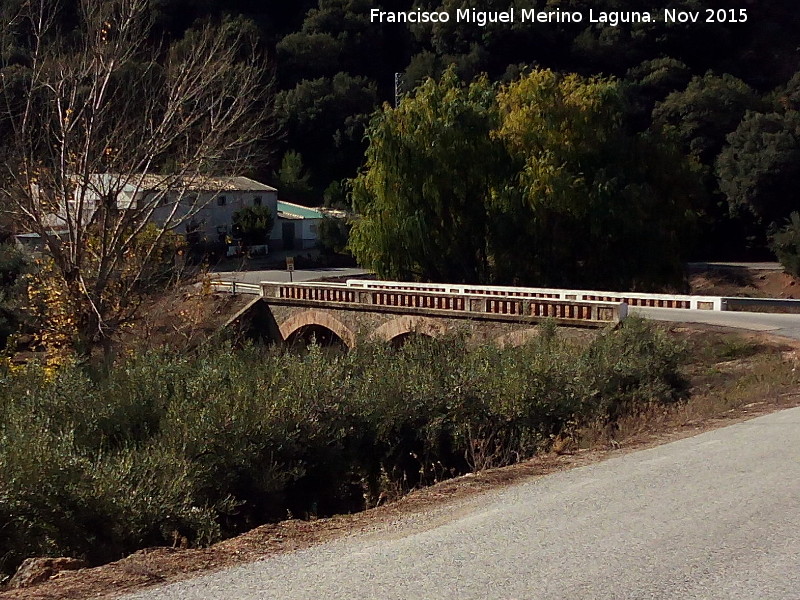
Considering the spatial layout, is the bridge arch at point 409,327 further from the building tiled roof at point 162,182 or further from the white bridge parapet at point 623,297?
the building tiled roof at point 162,182

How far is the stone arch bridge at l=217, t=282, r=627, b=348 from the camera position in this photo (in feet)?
73.9

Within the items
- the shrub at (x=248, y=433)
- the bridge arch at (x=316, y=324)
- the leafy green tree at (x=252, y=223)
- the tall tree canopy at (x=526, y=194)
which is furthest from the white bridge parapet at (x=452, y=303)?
the leafy green tree at (x=252, y=223)

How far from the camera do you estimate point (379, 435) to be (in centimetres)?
1107

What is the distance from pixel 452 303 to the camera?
25312mm

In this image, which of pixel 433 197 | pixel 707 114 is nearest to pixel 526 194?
pixel 433 197

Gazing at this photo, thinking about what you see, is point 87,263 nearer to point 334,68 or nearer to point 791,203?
point 791,203

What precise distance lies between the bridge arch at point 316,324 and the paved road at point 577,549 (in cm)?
2011

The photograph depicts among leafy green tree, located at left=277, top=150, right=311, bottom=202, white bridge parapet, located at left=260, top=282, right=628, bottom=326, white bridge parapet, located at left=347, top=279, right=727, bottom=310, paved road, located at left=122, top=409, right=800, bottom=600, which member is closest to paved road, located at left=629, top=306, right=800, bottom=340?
white bridge parapet, located at left=347, top=279, right=727, bottom=310

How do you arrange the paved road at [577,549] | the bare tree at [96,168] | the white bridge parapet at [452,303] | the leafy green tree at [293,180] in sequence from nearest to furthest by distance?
the paved road at [577,549] → the bare tree at [96,168] → the white bridge parapet at [452,303] → the leafy green tree at [293,180]

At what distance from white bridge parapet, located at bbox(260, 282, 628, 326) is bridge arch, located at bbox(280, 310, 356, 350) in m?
0.34

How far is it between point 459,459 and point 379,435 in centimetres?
113

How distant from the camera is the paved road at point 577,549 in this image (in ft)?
17.2

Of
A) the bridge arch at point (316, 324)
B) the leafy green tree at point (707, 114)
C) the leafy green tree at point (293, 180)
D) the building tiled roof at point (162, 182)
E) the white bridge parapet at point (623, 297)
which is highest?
the leafy green tree at point (707, 114)

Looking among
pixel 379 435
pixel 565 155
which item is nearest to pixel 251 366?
pixel 379 435
